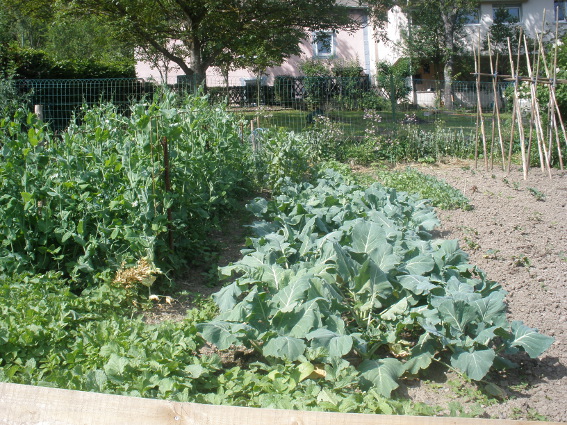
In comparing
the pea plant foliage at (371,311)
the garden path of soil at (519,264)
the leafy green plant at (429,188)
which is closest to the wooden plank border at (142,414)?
the pea plant foliage at (371,311)

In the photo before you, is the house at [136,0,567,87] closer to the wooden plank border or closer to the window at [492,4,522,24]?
the window at [492,4,522,24]

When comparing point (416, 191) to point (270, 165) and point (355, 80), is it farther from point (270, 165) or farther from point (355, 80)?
point (355, 80)

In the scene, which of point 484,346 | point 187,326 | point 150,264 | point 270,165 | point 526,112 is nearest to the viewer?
point 484,346

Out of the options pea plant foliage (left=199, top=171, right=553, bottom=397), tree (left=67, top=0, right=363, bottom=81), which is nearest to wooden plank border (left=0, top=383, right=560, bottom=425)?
pea plant foliage (left=199, top=171, right=553, bottom=397)

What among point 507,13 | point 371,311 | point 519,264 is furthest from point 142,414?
point 507,13

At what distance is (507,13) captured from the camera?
3039cm

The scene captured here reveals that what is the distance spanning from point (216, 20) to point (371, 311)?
15.4 m

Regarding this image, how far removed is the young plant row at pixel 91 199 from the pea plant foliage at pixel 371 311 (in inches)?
39.4

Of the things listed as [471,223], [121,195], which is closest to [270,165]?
[471,223]

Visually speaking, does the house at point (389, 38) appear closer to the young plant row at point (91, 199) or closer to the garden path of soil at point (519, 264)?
the garden path of soil at point (519, 264)

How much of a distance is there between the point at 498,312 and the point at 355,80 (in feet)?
34.6

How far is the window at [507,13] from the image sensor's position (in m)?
30.2

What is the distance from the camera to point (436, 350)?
12.1ft

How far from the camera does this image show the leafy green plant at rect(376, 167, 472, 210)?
785 cm
